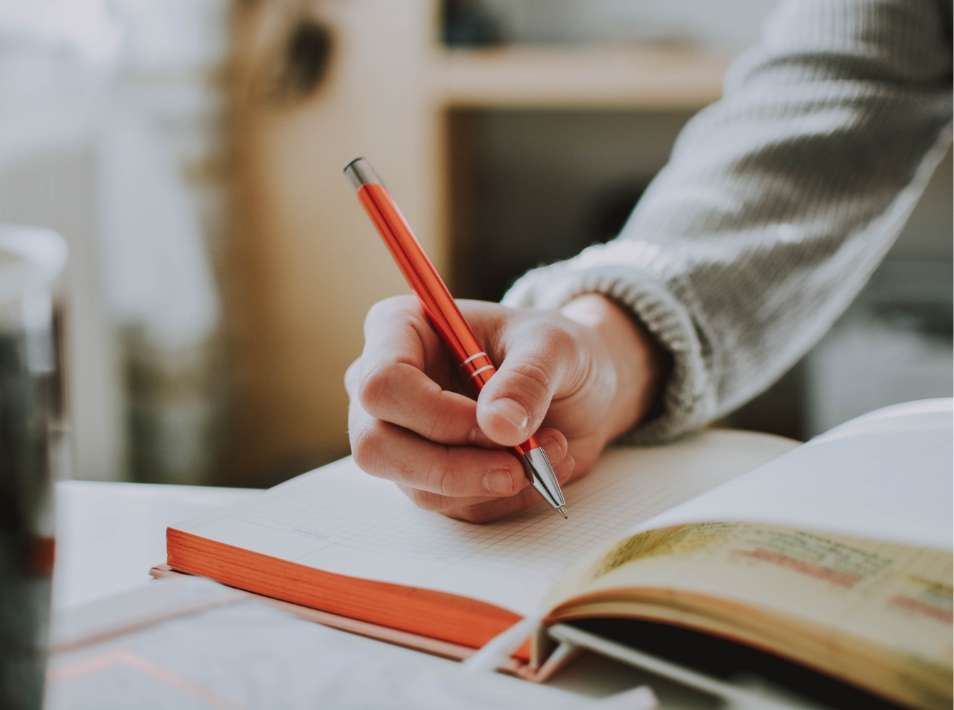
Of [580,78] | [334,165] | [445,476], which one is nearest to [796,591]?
[445,476]

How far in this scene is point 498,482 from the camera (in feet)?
1.15

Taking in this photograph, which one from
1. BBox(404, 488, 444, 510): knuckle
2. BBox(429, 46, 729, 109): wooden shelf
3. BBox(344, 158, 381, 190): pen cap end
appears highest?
BBox(429, 46, 729, 109): wooden shelf

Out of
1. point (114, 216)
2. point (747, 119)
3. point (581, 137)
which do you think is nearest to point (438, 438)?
point (747, 119)

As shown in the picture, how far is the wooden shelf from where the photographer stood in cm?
128

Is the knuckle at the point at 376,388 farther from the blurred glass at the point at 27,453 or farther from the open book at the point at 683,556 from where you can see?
the blurred glass at the point at 27,453

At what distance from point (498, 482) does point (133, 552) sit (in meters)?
0.17

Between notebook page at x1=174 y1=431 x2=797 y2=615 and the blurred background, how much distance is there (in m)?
0.80

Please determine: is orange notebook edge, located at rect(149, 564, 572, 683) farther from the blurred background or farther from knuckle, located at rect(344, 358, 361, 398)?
the blurred background

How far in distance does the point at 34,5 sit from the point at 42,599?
3.27 feet

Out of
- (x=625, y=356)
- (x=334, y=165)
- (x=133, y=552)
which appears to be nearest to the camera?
(x=133, y=552)

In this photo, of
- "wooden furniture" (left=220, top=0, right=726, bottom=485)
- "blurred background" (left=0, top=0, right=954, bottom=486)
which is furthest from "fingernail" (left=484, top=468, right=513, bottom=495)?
"wooden furniture" (left=220, top=0, right=726, bottom=485)

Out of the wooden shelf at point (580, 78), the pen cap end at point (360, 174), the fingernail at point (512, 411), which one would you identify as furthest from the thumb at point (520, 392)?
the wooden shelf at point (580, 78)

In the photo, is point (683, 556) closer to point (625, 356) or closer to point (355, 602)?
point (355, 602)

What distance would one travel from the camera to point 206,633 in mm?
249
